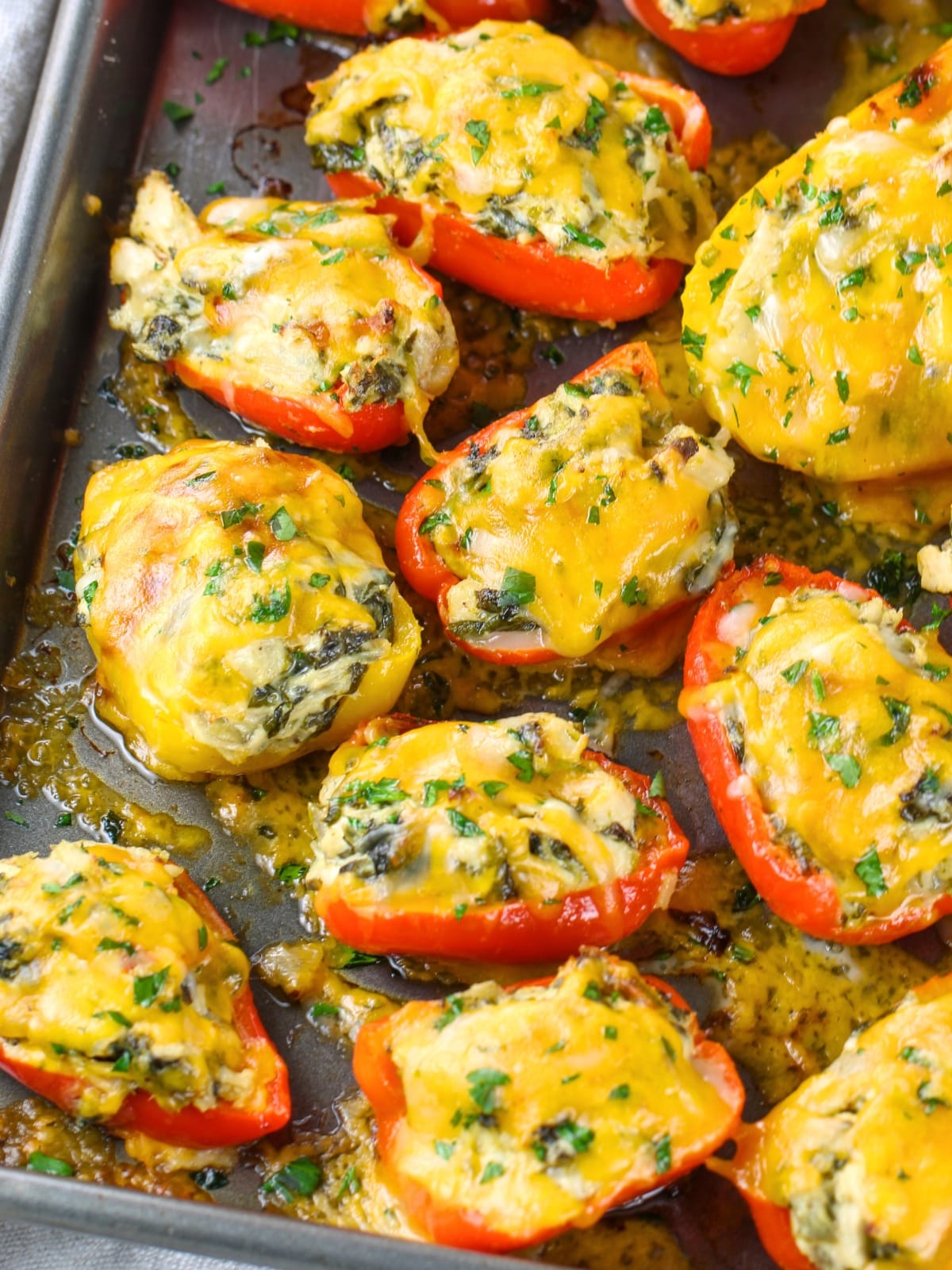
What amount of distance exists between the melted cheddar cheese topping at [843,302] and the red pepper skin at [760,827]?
38 centimetres

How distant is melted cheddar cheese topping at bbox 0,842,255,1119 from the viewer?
2818mm

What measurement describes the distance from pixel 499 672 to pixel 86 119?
189 cm

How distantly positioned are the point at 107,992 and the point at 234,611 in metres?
0.88

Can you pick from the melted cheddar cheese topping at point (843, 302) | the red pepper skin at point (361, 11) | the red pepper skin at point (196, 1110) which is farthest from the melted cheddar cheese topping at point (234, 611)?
the red pepper skin at point (361, 11)

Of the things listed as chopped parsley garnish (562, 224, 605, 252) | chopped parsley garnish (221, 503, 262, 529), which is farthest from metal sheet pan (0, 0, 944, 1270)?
chopped parsley garnish (221, 503, 262, 529)

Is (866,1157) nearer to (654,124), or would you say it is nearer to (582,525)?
(582,525)

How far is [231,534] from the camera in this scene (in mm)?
3145

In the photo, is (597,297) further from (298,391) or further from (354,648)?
(354,648)

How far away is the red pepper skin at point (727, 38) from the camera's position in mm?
3635

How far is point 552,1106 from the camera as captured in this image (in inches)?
105

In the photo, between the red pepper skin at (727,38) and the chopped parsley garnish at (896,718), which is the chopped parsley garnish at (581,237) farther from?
the chopped parsley garnish at (896,718)

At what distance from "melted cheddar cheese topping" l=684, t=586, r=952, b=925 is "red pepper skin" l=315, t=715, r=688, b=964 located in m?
0.30

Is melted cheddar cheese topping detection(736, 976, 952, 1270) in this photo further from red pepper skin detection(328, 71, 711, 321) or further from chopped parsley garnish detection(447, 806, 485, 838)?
red pepper skin detection(328, 71, 711, 321)

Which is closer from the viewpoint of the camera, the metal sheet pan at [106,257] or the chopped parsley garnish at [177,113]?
the metal sheet pan at [106,257]
